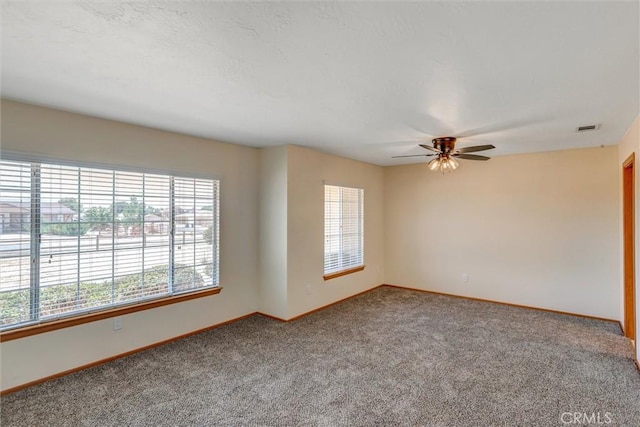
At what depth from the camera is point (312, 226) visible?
453cm

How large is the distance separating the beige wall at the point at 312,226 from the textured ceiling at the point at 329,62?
124cm

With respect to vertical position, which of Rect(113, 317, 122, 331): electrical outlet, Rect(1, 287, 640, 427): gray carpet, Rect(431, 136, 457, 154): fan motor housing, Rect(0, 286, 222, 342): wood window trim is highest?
Rect(431, 136, 457, 154): fan motor housing

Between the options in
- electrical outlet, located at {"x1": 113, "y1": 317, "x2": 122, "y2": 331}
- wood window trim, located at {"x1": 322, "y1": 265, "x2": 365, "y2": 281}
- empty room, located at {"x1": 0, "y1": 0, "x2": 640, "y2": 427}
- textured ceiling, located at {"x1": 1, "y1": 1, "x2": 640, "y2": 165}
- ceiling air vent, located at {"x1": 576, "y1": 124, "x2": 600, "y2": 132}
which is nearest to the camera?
textured ceiling, located at {"x1": 1, "y1": 1, "x2": 640, "y2": 165}

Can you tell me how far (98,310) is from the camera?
2988 mm

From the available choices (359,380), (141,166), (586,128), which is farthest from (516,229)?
(141,166)

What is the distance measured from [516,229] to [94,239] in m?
5.51

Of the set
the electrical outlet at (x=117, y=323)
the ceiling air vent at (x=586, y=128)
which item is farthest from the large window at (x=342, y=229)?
the ceiling air vent at (x=586, y=128)

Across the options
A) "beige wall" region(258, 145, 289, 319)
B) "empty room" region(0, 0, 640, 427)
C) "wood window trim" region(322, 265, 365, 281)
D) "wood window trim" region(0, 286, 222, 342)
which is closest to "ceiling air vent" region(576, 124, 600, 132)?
"empty room" region(0, 0, 640, 427)

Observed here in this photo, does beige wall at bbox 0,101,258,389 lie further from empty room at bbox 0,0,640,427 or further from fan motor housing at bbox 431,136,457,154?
fan motor housing at bbox 431,136,457,154

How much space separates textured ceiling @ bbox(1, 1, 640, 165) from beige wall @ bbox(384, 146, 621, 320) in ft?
4.81

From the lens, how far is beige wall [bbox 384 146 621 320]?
4238 mm

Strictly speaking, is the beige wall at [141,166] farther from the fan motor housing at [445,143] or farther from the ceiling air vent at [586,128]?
the ceiling air vent at [586,128]

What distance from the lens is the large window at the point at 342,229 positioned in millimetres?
4883

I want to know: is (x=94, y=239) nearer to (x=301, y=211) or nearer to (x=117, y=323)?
(x=117, y=323)
